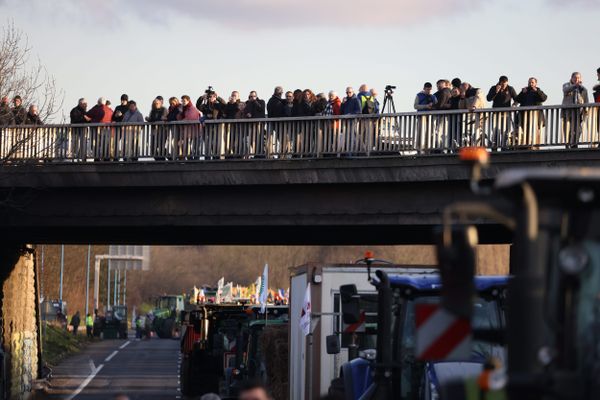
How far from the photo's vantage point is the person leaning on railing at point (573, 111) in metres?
28.0

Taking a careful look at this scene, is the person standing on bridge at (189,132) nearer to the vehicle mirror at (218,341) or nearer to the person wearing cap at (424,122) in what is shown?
the vehicle mirror at (218,341)

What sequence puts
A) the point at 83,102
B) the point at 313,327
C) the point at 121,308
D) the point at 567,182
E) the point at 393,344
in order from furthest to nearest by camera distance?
the point at 121,308
the point at 83,102
the point at 313,327
the point at 393,344
the point at 567,182

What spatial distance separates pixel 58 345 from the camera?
67125 millimetres

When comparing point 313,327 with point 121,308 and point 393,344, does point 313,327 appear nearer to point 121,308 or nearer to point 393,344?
point 393,344

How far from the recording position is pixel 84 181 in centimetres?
3241

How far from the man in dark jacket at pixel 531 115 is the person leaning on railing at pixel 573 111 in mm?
473

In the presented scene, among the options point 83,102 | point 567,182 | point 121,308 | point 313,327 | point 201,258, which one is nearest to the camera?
point 567,182

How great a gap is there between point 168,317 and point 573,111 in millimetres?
63203

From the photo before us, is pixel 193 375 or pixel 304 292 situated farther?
pixel 193 375

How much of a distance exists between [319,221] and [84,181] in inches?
219

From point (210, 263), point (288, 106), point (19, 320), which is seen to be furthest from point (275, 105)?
point (210, 263)

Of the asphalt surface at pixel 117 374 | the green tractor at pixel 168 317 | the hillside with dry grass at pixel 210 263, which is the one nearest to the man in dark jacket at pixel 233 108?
the asphalt surface at pixel 117 374

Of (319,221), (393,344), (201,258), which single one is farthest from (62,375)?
(201,258)

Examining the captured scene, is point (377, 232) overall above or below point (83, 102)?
below
